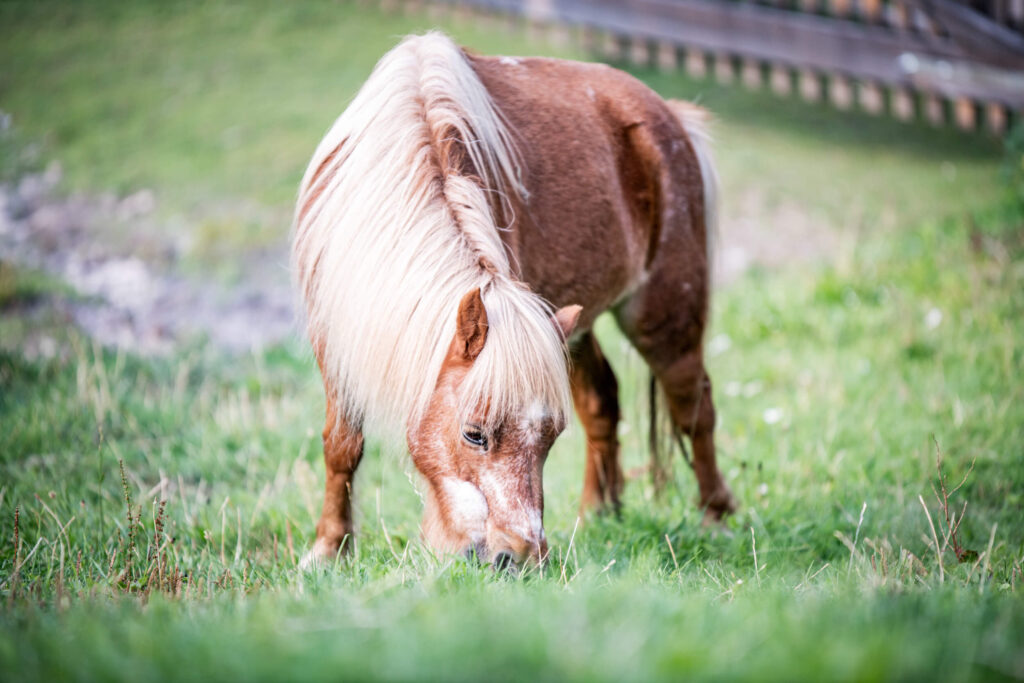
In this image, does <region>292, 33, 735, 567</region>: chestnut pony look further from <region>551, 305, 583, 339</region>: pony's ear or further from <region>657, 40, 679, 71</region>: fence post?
<region>657, 40, 679, 71</region>: fence post

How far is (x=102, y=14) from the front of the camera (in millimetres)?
10773

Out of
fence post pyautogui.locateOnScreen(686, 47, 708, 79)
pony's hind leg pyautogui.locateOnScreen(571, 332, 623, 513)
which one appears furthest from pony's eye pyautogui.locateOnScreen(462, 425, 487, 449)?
fence post pyautogui.locateOnScreen(686, 47, 708, 79)

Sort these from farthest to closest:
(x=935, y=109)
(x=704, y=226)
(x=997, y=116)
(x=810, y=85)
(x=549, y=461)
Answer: (x=810, y=85)
(x=935, y=109)
(x=997, y=116)
(x=549, y=461)
(x=704, y=226)

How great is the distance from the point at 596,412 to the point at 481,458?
1.75 m

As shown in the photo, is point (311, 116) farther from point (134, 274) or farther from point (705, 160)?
point (705, 160)

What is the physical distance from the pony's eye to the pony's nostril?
1.07ft

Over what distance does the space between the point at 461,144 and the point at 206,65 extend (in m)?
8.50

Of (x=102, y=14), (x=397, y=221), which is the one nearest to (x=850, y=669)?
(x=397, y=221)

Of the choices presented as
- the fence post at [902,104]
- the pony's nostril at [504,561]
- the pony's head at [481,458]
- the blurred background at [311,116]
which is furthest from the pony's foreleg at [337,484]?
the fence post at [902,104]

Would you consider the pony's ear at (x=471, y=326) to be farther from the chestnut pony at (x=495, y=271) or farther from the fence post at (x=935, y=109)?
the fence post at (x=935, y=109)

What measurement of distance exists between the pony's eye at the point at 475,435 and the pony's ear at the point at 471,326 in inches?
8.5

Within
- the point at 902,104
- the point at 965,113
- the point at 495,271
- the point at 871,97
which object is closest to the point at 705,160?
the point at 495,271

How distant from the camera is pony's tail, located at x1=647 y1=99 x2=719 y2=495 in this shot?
13.5 feet

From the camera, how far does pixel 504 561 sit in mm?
2369
